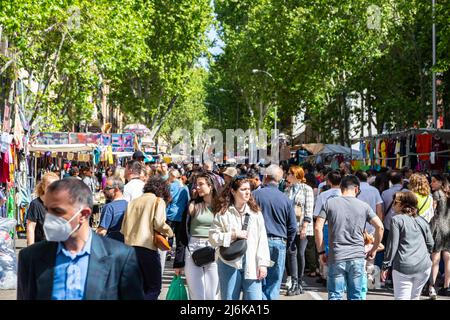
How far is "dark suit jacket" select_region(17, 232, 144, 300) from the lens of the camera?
4305 millimetres

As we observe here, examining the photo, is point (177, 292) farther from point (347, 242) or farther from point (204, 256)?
point (347, 242)

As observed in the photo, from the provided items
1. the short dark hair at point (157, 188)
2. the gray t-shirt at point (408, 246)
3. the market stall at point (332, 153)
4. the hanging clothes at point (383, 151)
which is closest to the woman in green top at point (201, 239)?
the short dark hair at point (157, 188)

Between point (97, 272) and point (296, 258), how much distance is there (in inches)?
338

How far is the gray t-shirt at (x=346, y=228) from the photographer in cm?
864

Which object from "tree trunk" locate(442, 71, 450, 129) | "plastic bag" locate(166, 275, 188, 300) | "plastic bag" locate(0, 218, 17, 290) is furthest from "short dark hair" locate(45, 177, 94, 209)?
"tree trunk" locate(442, 71, 450, 129)

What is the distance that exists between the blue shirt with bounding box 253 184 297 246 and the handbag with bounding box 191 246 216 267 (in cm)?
119

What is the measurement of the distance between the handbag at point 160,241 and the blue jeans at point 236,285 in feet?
2.18

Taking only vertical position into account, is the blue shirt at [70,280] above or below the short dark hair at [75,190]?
below

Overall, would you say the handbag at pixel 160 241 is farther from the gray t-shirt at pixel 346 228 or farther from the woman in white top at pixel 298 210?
the woman in white top at pixel 298 210

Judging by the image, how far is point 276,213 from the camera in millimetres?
9625

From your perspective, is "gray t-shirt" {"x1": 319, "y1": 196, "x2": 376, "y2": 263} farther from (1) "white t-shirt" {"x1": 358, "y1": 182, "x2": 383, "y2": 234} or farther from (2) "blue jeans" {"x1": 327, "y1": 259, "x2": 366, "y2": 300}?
(1) "white t-shirt" {"x1": 358, "y1": 182, "x2": 383, "y2": 234}
